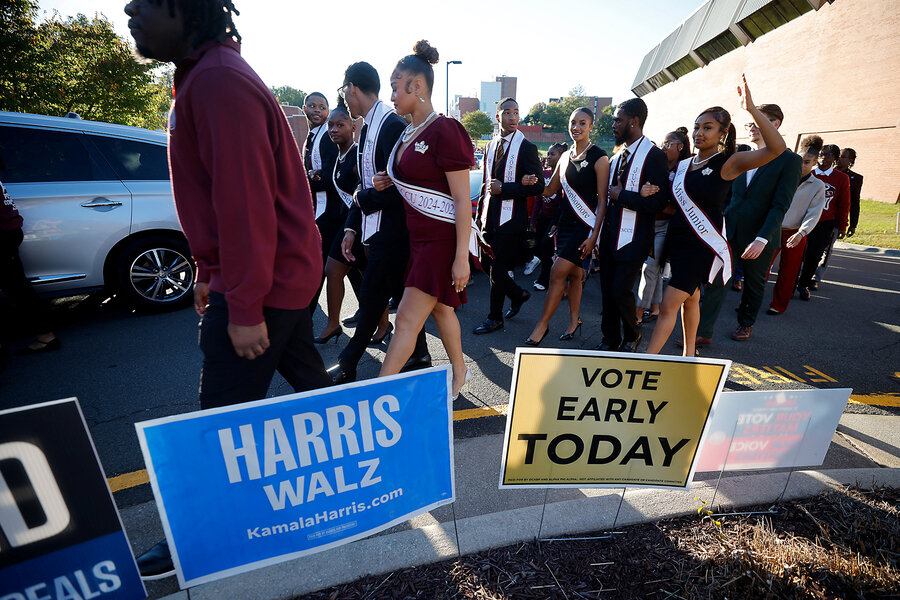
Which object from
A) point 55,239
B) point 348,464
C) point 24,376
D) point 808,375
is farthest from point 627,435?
point 55,239

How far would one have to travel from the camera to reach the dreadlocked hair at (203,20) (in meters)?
1.40

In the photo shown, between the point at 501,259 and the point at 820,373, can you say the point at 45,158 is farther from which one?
the point at 820,373

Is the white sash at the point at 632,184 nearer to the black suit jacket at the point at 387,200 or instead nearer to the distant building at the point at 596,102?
the black suit jacket at the point at 387,200

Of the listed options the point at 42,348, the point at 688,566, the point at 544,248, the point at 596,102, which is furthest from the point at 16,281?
the point at 596,102

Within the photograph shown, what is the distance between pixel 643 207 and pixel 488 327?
179cm

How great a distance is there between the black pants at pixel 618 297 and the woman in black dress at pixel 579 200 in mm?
291

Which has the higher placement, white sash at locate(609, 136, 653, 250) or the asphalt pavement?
white sash at locate(609, 136, 653, 250)

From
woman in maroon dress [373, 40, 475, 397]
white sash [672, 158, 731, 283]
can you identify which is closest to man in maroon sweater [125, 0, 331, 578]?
woman in maroon dress [373, 40, 475, 397]

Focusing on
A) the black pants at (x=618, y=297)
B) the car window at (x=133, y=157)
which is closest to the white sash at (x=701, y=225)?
the black pants at (x=618, y=297)

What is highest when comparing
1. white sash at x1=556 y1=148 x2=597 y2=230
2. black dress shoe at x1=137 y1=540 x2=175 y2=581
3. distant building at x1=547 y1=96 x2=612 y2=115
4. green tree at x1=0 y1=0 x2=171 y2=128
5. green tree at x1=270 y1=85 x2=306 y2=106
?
distant building at x1=547 y1=96 x2=612 y2=115

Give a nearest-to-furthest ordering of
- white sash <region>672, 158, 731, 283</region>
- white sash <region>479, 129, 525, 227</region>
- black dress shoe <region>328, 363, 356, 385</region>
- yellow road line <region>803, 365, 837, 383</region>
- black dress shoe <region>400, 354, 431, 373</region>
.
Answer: black dress shoe <region>328, 363, 356, 385</region>, white sash <region>672, 158, 731, 283</region>, black dress shoe <region>400, 354, 431, 373</region>, yellow road line <region>803, 365, 837, 383</region>, white sash <region>479, 129, 525, 227</region>

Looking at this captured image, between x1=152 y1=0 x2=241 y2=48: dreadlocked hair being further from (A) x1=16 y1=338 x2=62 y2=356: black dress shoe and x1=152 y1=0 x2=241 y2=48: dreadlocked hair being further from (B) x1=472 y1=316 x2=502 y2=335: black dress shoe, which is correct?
(A) x1=16 y1=338 x2=62 y2=356: black dress shoe

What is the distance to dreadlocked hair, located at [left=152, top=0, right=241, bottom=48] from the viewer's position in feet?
4.59

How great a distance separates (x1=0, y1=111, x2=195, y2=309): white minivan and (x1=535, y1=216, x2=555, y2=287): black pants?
168 inches
